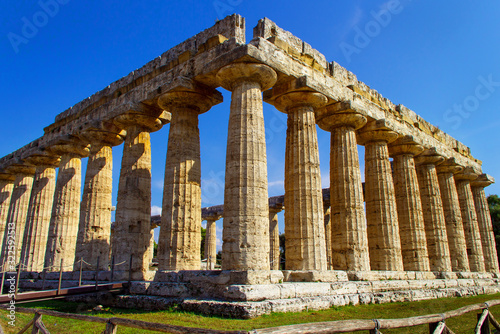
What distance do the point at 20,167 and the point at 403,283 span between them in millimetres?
25946

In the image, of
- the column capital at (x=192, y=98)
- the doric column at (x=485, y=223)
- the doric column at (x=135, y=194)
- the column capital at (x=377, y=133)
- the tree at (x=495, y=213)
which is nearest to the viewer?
the column capital at (x=192, y=98)

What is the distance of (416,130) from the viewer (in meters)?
24.2

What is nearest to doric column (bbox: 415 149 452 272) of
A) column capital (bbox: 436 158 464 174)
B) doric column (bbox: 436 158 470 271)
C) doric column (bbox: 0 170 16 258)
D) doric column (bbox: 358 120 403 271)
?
column capital (bbox: 436 158 464 174)

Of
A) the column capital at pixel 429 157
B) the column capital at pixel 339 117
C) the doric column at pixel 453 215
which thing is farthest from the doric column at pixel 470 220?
the column capital at pixel 339 117

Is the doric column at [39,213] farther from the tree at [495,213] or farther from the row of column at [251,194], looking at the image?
the tree at [495,213]

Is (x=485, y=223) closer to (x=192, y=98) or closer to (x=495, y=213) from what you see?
(x=495, y=213)

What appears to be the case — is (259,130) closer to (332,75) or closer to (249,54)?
(249,54)

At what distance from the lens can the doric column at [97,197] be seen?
1964 centimetres

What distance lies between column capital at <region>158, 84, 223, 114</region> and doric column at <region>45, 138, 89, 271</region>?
29.1 feet

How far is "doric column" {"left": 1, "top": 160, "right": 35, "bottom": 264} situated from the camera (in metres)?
27.3

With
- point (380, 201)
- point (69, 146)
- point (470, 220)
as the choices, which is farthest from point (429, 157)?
point (69, 146)

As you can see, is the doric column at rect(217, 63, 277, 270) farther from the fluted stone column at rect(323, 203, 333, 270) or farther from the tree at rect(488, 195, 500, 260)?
the tree at rect(488, 195, 500, 260)

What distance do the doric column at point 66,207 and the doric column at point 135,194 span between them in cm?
548

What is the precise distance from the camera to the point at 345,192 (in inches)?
708
